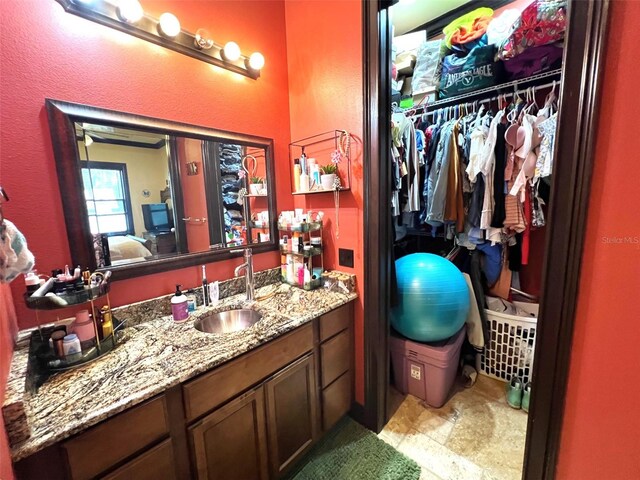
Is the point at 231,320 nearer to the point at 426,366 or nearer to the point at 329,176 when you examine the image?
the point at 329,176

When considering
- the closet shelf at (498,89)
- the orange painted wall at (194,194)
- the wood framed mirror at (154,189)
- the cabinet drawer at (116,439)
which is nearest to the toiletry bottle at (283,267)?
the wood framed mirror at (154,189)

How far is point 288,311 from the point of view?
1351 mm

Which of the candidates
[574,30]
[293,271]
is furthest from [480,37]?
[293,271]

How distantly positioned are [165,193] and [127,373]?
83cm

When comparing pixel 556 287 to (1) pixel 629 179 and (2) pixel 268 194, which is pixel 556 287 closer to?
(1) pixel 629 179

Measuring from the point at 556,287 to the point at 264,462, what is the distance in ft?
4.50

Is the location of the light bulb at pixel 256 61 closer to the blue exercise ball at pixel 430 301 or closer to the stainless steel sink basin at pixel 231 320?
the stainless steel sink basin at pixel 231 320

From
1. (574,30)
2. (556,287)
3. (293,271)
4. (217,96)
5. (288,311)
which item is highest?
(217,96)

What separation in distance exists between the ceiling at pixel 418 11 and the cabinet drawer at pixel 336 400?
2.67 m

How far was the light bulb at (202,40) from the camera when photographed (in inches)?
51.7

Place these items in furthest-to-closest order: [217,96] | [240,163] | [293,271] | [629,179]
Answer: [293,271] < [240,163] < [217,96] < [629,179]

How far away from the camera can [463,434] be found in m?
1.58

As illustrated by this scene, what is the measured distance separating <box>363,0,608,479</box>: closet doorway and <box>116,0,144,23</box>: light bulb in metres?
1.03

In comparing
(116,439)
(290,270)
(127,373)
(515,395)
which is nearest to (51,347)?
(127,373)
